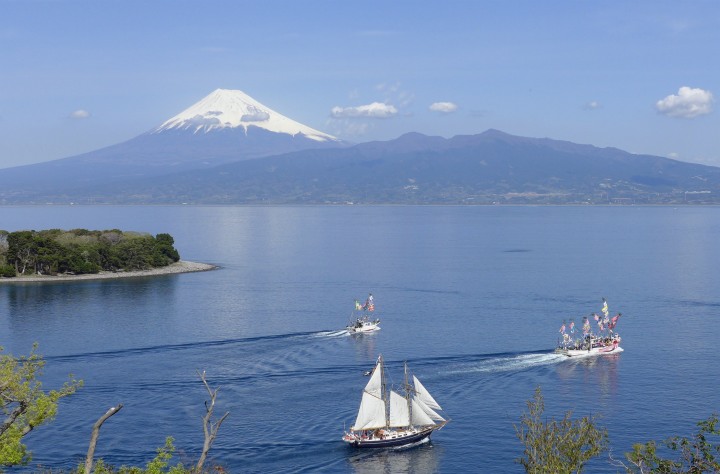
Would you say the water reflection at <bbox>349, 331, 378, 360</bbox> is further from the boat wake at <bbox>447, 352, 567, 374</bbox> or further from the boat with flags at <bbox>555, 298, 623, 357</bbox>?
the boat with flags at <bbox>555, 298, 623, 357</bbox>

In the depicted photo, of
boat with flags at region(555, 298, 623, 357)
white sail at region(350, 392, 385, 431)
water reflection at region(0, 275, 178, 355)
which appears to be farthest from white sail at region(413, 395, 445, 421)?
water reflection at region(0, 275, 178, 355)

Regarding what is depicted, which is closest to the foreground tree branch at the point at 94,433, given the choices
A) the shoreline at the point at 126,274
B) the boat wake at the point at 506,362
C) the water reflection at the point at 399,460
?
the water reflection at the point at 399,460

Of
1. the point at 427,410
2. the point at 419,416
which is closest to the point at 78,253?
the point at 427,410

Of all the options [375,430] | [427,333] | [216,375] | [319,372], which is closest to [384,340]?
[427,333]

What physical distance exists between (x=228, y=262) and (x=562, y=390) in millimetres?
91139

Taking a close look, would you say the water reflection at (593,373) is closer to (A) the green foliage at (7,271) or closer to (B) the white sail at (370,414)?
(B) the white sail at (370,414)

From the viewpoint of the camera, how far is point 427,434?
48.8 meters

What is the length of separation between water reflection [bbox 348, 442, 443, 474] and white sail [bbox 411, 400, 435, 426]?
46.6 inches

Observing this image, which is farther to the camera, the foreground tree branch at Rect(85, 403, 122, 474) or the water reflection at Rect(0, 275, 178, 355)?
the water reflection at Rect(0, 275, 178, 355)

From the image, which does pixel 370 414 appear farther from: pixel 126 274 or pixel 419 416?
pixel 126 274

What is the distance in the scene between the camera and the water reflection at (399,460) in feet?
146

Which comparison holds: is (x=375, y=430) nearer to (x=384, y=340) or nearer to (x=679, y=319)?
(x=384, y=340)

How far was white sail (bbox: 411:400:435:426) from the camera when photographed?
4878 cm

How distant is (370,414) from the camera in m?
49.0
